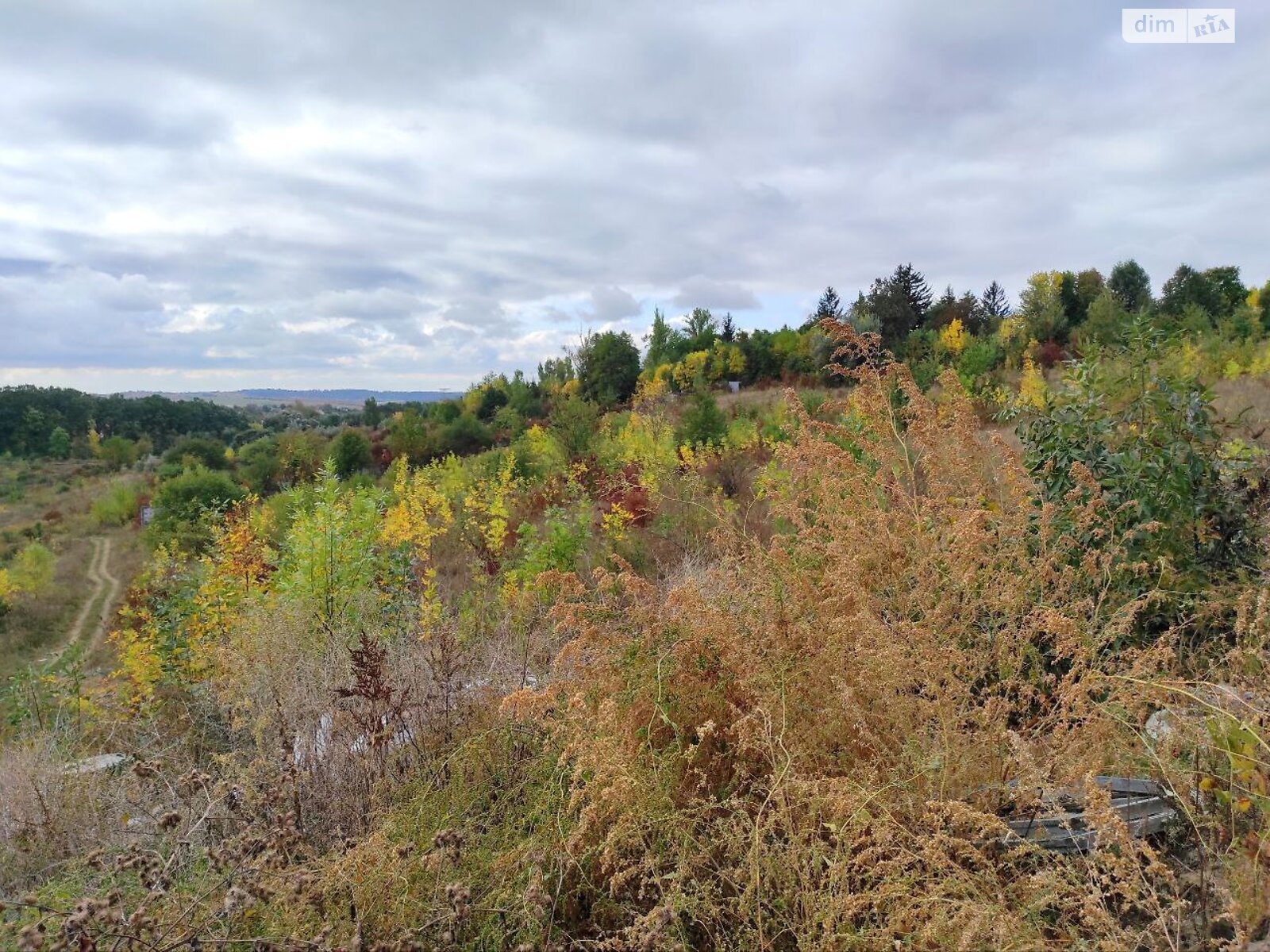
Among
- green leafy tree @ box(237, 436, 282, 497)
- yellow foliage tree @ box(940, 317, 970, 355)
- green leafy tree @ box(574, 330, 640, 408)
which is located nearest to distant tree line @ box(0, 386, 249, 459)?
green leafy tree @ box(237, 436, 282, 497)

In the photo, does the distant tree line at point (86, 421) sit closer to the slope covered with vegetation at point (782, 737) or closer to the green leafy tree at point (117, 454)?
the green leafy tree at point (117, 454)

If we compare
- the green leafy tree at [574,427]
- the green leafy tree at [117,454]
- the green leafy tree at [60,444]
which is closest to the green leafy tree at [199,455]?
the green leafy tree at [117,454]

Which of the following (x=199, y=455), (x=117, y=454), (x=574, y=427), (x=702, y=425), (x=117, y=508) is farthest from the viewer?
(x=117, y=454)

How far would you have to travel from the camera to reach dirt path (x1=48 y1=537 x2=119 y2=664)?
1662 cm

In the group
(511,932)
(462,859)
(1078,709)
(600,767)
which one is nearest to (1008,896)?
(1078,709)

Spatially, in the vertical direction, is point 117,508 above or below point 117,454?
below

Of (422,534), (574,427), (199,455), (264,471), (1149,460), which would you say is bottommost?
(422,534)

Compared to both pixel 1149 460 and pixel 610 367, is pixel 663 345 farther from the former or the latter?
pixel 1149 460

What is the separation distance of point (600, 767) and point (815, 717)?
0.71m

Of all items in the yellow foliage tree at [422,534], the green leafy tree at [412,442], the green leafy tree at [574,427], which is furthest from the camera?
the green leafy tree at [412,442]

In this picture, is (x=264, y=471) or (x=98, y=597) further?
(x=264, y=471)

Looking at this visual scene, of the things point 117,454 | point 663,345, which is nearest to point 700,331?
point 663,345

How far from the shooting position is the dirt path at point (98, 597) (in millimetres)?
16625

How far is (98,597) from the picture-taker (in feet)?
69.2
